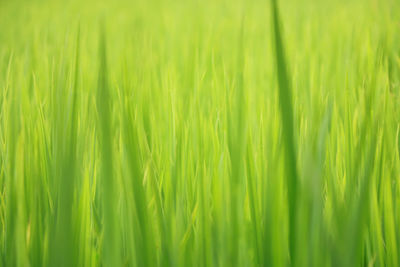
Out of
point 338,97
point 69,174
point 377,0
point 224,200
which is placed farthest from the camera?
point 377,0

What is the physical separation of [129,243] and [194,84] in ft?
1.37

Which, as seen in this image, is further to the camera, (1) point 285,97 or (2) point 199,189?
(2) point 199,189

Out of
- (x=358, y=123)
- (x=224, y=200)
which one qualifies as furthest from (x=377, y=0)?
(x=224, y=200)

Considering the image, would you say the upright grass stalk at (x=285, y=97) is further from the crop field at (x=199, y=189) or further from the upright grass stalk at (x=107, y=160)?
the upright grass stalk at (x=107, y=160)

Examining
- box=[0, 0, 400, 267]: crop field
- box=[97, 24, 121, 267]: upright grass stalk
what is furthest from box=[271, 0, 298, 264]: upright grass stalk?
box=[97, 24, 121, 267]: upright grass stalk

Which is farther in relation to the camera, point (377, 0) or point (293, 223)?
point (377, 0)

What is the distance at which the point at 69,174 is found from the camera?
0.29 metres

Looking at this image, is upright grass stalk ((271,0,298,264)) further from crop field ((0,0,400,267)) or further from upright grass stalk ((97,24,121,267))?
upright grass stalk ((97,24,121,267))

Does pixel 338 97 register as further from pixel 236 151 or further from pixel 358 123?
pixel 236 151

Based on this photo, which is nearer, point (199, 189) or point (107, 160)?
point (107, 160)

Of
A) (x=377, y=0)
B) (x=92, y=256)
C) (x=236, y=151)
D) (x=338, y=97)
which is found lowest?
(x=92, y=256)

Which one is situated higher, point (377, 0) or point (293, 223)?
point (377, 0)

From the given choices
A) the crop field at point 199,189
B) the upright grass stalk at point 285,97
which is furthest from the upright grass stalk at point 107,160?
the upright grass stalk at point 285,97

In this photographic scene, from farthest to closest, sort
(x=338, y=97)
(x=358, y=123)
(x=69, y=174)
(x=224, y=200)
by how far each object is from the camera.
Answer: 1. (x=338, y=97)
2. (x=358, y=123)
3. (x=224, y=200)
4. (x=69, y=174)
